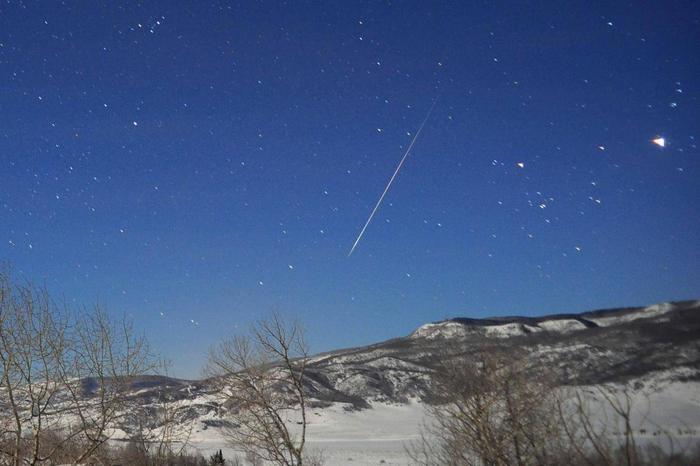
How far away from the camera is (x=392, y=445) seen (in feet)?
177

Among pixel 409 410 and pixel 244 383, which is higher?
pixel 244 383

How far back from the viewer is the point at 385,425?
77.4m

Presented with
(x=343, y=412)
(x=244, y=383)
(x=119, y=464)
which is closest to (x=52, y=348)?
(x=244, y=383)

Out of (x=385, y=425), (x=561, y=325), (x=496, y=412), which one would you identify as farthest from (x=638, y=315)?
(x=496, y=412)

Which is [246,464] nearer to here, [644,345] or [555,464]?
[555,464]

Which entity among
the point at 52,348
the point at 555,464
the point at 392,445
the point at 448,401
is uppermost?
the point at 52,348

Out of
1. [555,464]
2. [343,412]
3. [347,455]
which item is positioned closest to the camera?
[555,464]

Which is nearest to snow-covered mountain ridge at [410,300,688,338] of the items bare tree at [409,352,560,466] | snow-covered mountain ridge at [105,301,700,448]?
snow-covered mountain ridge at [105,301,700,448]

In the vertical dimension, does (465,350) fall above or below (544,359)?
above

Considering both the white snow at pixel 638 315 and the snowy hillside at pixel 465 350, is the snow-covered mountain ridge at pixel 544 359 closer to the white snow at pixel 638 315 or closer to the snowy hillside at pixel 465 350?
the snowy hillside at pixel 465 350

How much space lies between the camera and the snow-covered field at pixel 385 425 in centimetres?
4678

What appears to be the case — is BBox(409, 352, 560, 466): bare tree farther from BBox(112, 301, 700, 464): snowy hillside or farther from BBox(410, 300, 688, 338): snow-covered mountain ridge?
BBox(410, 300, 688, 338): snow-covered mountain ridge

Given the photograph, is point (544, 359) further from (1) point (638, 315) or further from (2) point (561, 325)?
(1) point (638, 315)

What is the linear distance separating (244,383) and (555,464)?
940 cm
